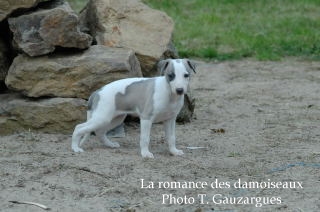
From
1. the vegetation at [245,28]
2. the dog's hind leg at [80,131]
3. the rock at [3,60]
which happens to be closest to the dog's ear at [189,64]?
the dog's hind leg at [80,131]

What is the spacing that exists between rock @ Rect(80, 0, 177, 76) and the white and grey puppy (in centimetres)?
144

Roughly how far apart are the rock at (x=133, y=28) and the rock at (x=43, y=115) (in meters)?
0.94

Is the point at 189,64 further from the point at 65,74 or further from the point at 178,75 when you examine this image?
the point at 65,74

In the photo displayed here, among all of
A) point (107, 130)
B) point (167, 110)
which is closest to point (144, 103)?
point (167, 110)

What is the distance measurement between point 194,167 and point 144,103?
76 cm

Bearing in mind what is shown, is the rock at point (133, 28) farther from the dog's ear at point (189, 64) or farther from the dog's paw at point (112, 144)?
the dog's ear at point (189, 64)

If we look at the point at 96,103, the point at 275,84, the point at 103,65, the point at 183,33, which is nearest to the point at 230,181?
the point at 96,103

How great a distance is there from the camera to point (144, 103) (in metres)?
6.68

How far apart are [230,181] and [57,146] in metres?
2.01

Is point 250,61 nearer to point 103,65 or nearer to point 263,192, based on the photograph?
point 103,65

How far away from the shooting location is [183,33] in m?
14.1

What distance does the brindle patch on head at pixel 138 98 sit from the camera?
664 centimetres

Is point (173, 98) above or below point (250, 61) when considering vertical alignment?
above

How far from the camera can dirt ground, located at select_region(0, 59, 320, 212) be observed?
547 cm
